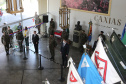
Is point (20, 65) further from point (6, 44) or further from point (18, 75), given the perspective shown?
point (6, 44)

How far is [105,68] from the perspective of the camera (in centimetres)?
446

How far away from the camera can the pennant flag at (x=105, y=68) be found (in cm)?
429

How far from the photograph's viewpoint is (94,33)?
11.3 metres

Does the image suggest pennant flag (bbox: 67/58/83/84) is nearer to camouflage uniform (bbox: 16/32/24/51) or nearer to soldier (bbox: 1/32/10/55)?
soldier (bbox: 1/32/10/55)

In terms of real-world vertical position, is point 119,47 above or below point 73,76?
above

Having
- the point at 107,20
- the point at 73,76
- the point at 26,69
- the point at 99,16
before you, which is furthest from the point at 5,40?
the point at 73,76

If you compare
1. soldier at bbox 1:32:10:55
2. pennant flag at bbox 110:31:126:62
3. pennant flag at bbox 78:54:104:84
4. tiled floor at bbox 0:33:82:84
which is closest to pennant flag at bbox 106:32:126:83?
pennant flag at bbox 110:31:126:62

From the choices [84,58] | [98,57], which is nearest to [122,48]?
[98,57]

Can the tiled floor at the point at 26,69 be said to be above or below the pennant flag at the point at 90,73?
below

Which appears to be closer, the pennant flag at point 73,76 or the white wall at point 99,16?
the pennant flag at point 73,76

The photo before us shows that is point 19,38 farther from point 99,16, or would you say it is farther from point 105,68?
point 105,68

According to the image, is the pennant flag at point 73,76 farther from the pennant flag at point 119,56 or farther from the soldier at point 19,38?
the soldier at point 19,38

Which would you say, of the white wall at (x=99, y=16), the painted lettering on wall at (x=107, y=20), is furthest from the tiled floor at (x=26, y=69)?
the painted lettering on wall at (x=107, y=20)

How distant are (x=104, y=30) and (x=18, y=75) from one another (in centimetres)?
599
